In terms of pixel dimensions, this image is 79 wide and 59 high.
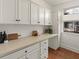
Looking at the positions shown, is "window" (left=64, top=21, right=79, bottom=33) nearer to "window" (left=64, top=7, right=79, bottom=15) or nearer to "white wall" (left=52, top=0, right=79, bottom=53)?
"white wall" (left=52, top=0, right=79, bottom=53)

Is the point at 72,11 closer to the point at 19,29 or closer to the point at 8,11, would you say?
the point at 19,29

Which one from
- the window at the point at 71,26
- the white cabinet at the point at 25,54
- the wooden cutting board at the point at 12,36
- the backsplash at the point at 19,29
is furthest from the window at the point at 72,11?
the wooden cutting board at the point at 12,36

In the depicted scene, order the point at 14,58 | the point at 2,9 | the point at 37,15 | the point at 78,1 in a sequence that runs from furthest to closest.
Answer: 1. the point at 78,1
2. the point at 37,15
3. the point at 2,9
4. the point at 14,58

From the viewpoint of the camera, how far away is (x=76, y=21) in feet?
11.4

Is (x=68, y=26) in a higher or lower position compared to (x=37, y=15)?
lower

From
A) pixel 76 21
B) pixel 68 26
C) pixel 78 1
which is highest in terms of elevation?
pixel 78 1

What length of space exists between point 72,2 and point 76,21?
89 centimetres

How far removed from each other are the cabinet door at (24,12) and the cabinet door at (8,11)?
0.18 meters

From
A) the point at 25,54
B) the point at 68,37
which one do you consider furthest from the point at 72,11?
the point at 25,54

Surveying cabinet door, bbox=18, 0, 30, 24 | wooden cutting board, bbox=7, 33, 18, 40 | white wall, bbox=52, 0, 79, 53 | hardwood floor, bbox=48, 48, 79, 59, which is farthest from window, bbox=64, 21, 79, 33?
wooden cutting board, bbox=7, 33, 18, 40

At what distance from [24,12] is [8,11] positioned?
0.51 m

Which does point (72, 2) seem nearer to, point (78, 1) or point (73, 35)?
point (78, 1)

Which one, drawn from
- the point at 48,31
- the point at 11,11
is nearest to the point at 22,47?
the point at 11,11

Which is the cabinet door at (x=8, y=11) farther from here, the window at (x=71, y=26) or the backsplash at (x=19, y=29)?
the window at (x=71, y=26)
